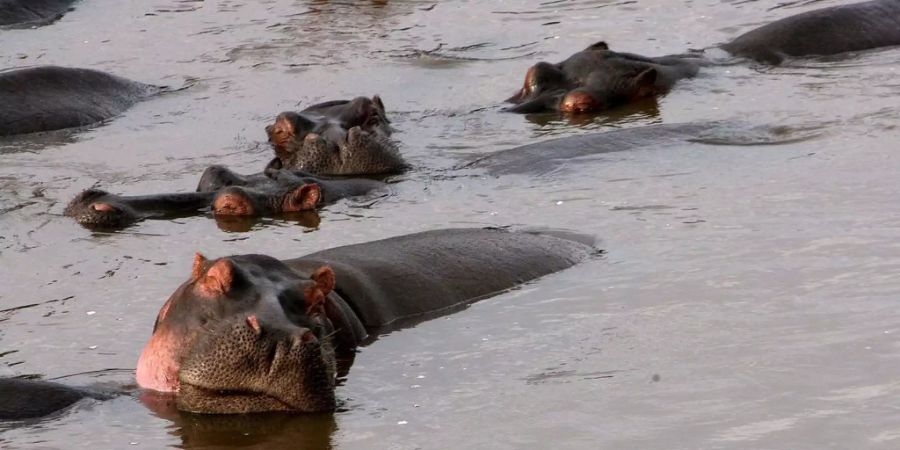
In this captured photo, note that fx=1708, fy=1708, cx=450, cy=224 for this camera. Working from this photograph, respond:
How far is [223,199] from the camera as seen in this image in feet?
26.0

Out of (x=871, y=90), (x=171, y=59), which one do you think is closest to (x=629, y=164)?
(x=871, y=90)

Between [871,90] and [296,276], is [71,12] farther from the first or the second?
[296,276]

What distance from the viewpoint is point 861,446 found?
446 cm

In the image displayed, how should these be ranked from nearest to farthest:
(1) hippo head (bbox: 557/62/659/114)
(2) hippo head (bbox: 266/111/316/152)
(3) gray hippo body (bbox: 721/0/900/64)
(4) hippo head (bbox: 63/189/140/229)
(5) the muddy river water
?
(5) the muddy river water → (4) hippo head (bbox: 63/189/140/229) → (2) hippo head (bbox: 266/111/316/152) → (1) hippo head (bbox: 557/62/659/114) → (3) gray hippo body (bbox: 721/0/900/64)

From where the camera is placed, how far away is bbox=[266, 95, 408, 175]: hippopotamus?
8805 mm

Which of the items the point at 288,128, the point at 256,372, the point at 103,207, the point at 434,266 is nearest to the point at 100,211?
the point at 103,207

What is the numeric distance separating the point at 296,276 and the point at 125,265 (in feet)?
6.56

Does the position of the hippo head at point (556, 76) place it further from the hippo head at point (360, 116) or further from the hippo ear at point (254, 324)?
the hippo ear at point (254, 324)

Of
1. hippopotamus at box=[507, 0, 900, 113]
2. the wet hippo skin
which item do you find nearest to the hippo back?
the wet hippo skin

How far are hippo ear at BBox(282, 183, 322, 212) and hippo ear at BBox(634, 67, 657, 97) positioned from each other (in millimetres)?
2905

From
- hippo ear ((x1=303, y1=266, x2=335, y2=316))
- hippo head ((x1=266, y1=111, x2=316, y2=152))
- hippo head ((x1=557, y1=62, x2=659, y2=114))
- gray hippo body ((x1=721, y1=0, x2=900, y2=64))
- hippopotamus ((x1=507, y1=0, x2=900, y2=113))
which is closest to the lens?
hippo ear ((x1=303, y1=266, x2=335, y2=316))

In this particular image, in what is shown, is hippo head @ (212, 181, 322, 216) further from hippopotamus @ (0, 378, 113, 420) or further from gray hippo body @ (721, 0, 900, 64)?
gray hippo body @ (721, 0, 900, 64)

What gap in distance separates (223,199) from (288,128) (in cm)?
118

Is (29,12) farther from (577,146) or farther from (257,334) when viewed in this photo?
(257,334)
